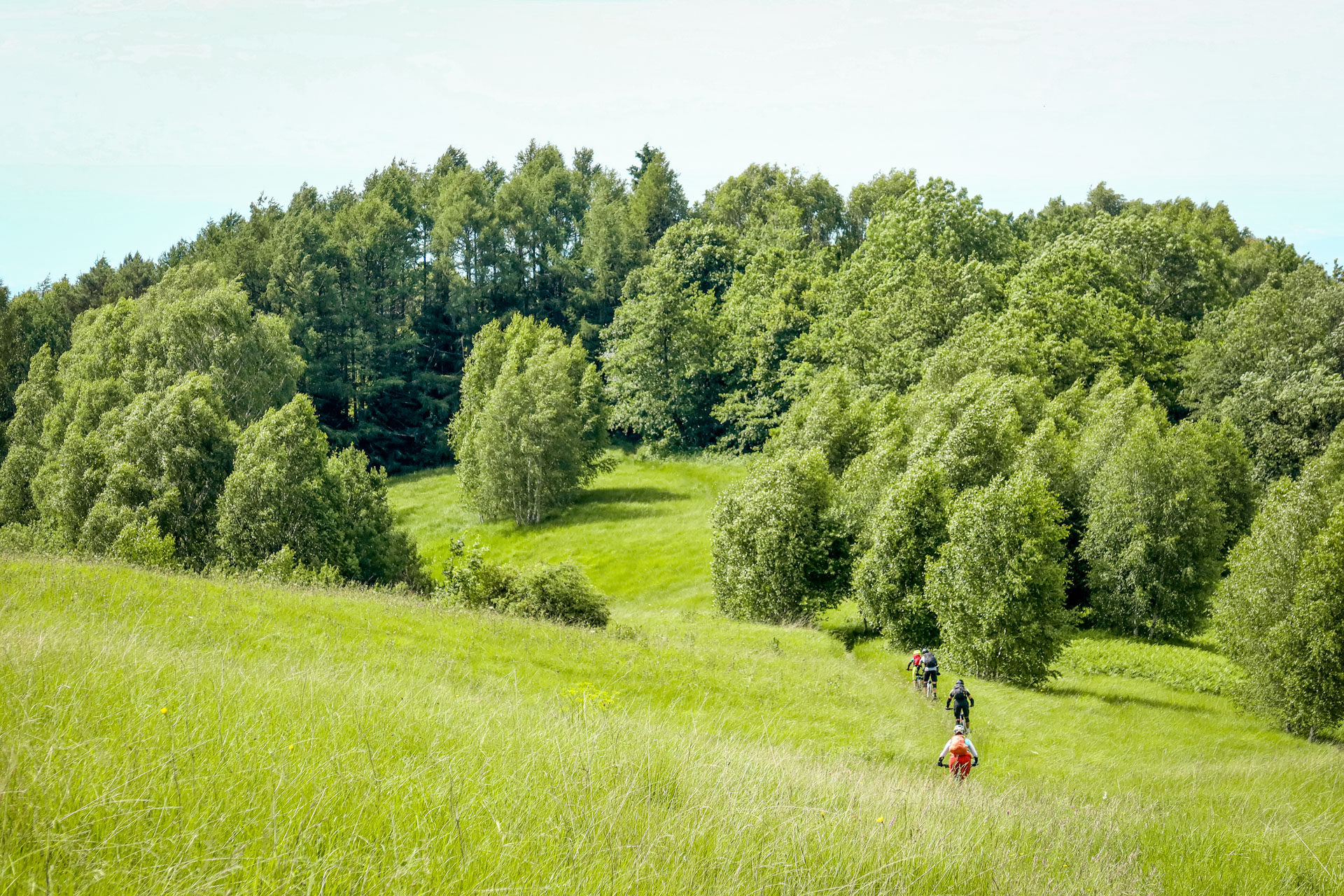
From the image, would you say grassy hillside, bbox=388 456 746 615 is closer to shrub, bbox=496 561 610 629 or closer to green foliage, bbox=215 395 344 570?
shrub, bbox=496 561 610 629

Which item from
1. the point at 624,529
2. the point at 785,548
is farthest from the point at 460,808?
the point at 624,529

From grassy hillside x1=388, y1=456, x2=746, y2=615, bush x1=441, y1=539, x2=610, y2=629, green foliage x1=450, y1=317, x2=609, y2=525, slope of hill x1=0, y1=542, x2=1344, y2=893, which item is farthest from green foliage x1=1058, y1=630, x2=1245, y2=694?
green foliage x1=450, y1=317, x2=609, y2=525

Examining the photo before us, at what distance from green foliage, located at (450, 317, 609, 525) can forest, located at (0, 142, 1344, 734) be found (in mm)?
267

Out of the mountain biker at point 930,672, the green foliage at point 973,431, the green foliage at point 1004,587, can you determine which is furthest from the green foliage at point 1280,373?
the mountain biker at point 930,672

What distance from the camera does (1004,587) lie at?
32500 millimetres

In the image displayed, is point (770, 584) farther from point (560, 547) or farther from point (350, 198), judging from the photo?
point (350, 198)

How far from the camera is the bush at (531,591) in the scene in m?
31.1

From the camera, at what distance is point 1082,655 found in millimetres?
39406

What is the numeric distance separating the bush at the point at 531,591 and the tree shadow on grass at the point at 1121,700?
17.0 meters

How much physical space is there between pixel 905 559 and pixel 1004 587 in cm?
572

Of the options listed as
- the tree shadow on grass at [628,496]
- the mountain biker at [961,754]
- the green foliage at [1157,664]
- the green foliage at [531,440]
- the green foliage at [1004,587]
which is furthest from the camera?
the tree shadow on grass at [628,496]

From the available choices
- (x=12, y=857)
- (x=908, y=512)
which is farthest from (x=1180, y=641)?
(x=12, y=857)

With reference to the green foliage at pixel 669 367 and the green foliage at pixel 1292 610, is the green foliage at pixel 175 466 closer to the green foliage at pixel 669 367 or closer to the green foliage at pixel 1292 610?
the green foliage at pixel 669 367

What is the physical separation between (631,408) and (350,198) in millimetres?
48837
